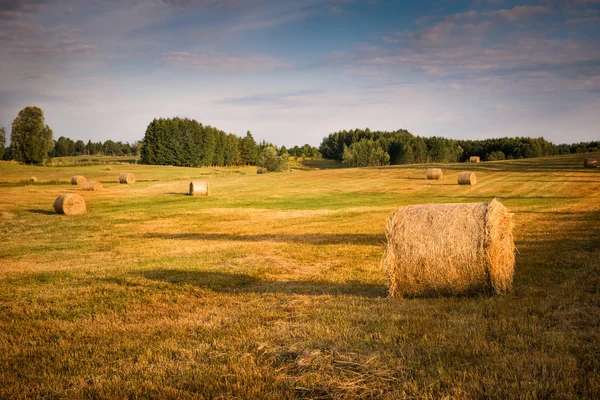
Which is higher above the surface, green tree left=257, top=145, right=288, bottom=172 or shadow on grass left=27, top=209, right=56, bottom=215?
green tree left=257, top=145, right=288, bottom=172

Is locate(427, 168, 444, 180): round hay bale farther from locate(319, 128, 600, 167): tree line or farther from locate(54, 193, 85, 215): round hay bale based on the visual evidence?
locate(319, 128, 600, 167): tree line

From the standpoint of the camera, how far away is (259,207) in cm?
2898

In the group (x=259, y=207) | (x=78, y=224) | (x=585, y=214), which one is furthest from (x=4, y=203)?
(x=585, y=214)

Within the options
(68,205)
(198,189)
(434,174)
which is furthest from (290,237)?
(434,174)

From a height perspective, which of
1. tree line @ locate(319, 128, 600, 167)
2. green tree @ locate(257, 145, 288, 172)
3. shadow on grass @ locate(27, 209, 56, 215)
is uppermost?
tree line @ locate(319, 128, 600, 167)

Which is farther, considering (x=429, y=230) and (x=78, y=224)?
(x=78, y=224)

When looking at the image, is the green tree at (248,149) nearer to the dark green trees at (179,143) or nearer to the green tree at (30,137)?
the dark green trees at (179,143)

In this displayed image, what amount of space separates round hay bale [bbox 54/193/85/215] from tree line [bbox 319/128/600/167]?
11055cm

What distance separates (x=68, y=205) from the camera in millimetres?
25094

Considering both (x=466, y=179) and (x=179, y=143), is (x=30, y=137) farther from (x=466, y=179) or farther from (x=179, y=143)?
(x=466, y=179)

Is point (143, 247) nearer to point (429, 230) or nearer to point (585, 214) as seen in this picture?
point (429, 230)

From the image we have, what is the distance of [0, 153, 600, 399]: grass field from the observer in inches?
205

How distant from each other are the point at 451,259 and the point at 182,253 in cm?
889

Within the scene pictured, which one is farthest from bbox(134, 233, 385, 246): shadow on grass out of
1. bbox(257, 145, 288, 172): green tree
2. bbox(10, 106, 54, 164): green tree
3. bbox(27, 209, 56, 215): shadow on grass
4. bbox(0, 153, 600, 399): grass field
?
bbox(10, 106, 54, 164): green tree
